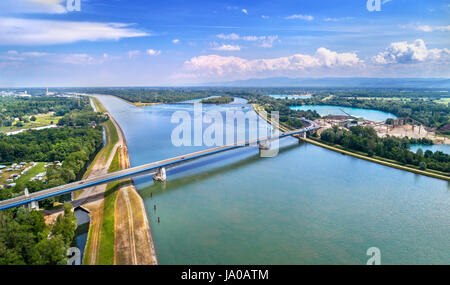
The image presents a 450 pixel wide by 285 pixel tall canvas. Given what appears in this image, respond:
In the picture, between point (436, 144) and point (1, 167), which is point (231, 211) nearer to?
point (1, 167)

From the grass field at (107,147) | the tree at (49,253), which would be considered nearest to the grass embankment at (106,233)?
the tree at (49,253)

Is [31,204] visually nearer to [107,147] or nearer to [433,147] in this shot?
[107,147]

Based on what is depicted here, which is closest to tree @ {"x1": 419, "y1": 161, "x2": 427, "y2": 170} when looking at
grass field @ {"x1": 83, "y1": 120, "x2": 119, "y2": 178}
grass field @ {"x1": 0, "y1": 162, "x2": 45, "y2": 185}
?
grass field @ {"x1": 83, "y1": 120, "x2": 119, "y2": 178}

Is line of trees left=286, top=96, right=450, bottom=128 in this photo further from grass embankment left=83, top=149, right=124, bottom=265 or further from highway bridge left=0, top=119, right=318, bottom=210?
grass embankment left=83, top=149, right=124, bottom=265
